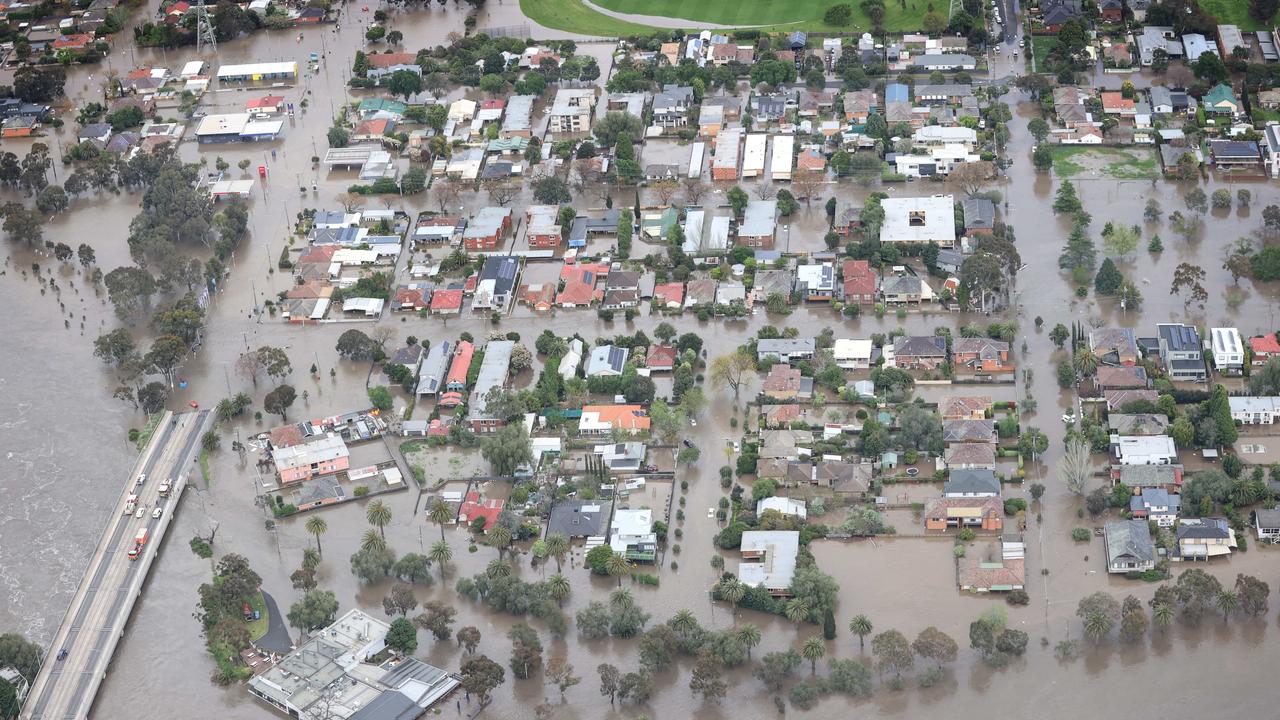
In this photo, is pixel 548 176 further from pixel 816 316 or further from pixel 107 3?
pixel 107 3

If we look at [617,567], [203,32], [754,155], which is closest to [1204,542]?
[617,567]

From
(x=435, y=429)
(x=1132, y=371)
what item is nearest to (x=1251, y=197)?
(x=1132, y=371)

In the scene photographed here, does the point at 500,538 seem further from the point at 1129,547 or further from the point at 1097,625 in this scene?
the point at 1129,547

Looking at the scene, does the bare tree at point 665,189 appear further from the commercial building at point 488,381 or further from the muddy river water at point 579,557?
the commercial building at point 488,381

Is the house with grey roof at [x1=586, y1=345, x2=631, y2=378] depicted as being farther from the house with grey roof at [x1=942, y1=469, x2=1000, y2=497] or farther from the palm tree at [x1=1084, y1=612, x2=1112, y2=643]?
the palm tree at [x1=1084, y1=612, x2=1112, y2=643]

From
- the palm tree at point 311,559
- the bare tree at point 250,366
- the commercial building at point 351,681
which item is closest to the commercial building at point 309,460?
the palm tree at point 311,559
